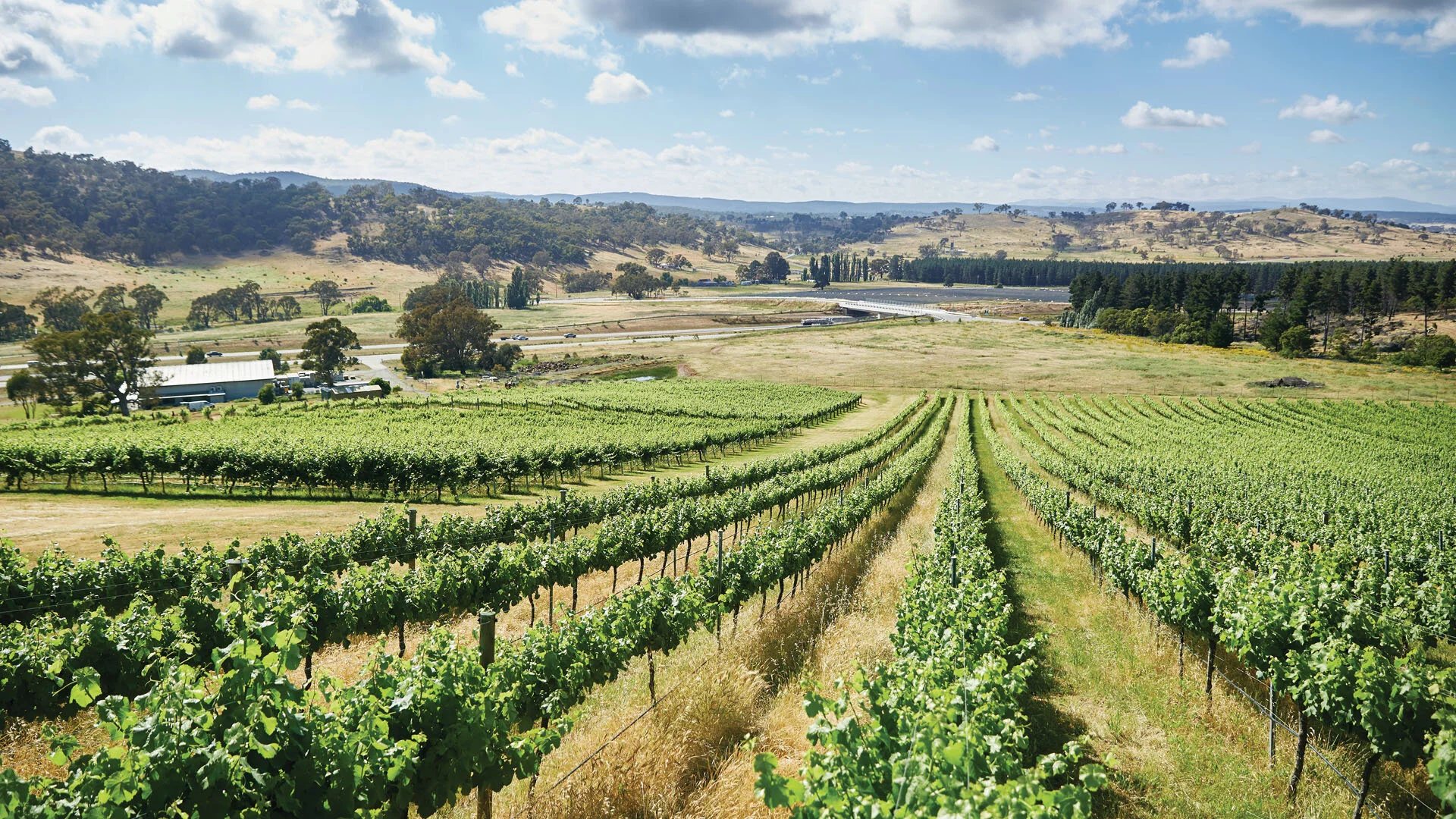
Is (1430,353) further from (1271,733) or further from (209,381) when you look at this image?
(209,381)

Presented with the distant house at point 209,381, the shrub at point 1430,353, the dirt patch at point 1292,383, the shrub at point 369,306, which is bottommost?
the distant house at point 209,381

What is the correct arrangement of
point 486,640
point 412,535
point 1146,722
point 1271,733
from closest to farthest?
point 486,640
point 1271,733
point 1146,722
point 412,535

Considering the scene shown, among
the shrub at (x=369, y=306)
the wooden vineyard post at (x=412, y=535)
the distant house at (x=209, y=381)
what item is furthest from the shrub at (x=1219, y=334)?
the shrub at (x=369, y=306)

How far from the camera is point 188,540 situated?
24.0 metres

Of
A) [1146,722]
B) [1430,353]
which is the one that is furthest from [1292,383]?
[1146,722]

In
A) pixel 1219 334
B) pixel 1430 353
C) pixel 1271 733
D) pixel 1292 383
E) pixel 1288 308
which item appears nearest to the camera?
pixel 1271 733

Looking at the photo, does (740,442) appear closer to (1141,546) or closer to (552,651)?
(1141,546)

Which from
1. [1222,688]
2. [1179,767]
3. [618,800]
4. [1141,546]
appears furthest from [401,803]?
[1141,546]

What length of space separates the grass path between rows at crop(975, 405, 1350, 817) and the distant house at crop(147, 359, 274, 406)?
86496mm

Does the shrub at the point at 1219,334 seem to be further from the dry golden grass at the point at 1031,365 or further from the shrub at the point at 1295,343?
the shrub at the point at 1295,343

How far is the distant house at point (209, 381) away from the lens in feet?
254

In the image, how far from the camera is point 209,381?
80812 mm

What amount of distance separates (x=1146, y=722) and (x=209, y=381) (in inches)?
3739

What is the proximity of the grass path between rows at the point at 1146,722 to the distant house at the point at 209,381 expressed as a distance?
284ft
